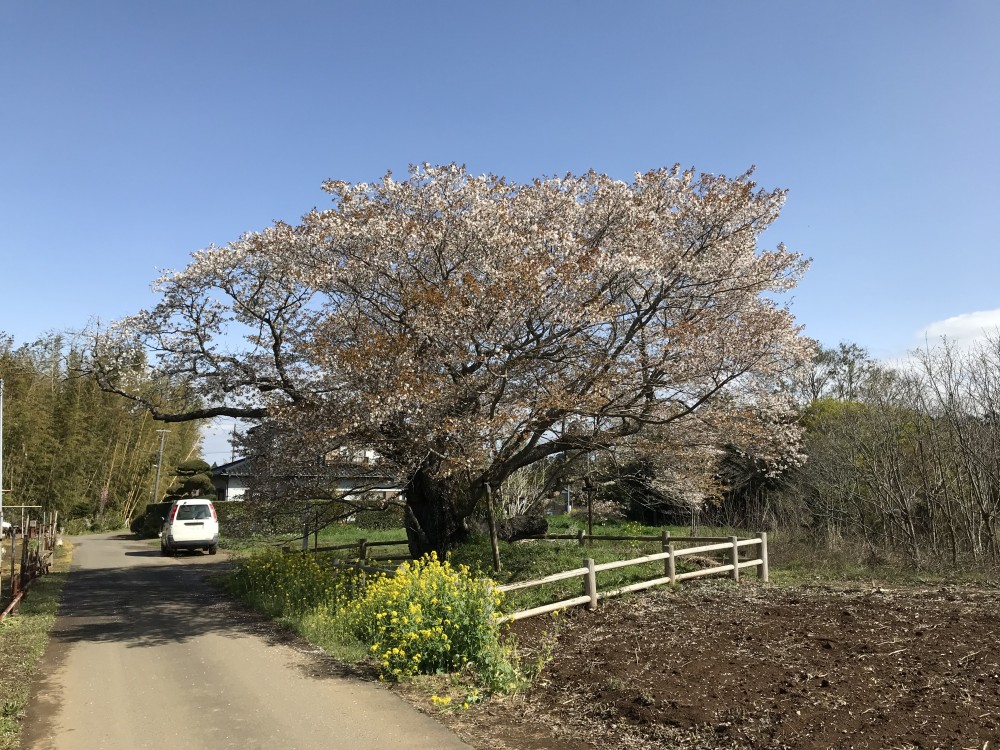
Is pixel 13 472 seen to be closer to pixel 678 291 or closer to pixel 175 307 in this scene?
pixel 175 307

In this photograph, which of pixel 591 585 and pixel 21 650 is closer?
pixel 21 650

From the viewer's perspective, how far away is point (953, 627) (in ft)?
26.6

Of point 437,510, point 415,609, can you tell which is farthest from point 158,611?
point 415,609

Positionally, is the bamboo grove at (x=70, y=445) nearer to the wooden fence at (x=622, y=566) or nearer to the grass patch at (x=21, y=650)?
the grass patch at (x=21, y=650)

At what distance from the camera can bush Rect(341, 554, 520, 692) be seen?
723 cm

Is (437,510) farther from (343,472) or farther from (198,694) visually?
(198,694)

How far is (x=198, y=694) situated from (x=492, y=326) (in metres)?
6.04

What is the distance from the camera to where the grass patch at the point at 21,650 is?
20.1 feet

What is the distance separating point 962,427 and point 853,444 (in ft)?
9.15

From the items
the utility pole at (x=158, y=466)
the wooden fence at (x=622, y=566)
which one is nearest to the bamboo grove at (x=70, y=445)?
the utility pole at (x=158, y=466)

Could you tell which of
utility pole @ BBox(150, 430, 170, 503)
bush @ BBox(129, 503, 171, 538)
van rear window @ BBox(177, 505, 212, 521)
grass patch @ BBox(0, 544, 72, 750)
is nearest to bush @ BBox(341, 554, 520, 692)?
grass patch @ BBox(0, 544, 72, 750)

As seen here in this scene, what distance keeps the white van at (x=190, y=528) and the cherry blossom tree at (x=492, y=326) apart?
38.3ft

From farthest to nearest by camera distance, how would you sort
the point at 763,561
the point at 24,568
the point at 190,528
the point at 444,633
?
the point at 190,528, the point at 24,568, the point at 763,561, the point at 444,633

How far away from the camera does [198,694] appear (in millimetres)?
7027
